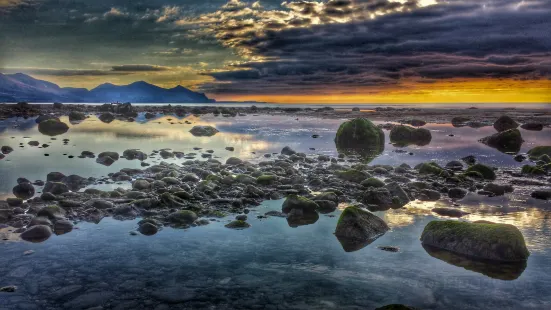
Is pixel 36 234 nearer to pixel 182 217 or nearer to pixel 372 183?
pixel 182 217

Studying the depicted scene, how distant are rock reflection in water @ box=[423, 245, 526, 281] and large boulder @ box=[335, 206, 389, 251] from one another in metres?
1.49

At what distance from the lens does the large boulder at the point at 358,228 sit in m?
9.73

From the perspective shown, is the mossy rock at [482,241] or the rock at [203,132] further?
the rock at [203,132]

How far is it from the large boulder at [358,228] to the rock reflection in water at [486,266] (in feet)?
4.87

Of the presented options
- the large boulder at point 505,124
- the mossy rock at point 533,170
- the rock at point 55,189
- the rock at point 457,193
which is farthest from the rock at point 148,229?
the large boulder at point 505,124

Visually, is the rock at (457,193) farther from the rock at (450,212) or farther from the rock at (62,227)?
the rock at (62,227)

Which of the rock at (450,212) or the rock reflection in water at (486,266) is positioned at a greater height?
the rock at (450,212)

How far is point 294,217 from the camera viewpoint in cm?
1143

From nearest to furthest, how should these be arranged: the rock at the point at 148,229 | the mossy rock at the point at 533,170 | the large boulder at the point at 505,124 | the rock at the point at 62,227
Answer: the rock at the point at 62,227 → the rock at the point at 148,229 → the mossy rock at the point at 533,170 → the large boulder at the point at 505,124

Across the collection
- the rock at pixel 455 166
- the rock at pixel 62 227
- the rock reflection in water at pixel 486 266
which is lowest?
the rock reflection in water at pixel 486 266

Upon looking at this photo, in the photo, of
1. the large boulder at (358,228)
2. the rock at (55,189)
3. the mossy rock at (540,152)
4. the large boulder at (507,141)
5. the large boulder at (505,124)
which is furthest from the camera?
the large boulder at (505,124)

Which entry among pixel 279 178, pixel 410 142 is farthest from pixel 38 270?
pixel 410 142

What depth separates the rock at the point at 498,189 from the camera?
46.6 feet

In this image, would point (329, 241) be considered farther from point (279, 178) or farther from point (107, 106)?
point (107, 106)
